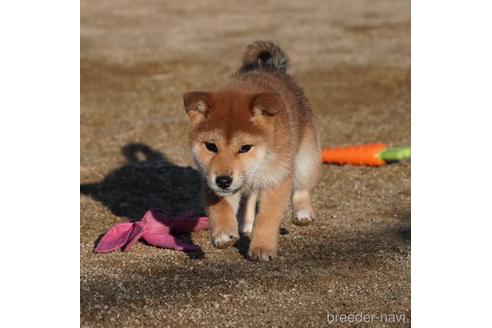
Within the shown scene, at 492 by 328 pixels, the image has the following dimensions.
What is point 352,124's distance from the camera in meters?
12.7

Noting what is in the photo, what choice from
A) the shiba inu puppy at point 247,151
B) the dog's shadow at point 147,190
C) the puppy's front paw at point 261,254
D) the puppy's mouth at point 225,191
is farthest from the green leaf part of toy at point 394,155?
the puppy's mouth at point 225,191

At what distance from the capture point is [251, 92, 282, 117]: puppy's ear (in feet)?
19.9

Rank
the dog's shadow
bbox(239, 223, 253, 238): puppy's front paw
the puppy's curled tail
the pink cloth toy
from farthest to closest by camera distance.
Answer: the dog's shadow → the puppy's curled tail → bbox(239, 223, 253, 238): puppy's front paw → the pink cloth toy

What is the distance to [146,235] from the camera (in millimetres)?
6812

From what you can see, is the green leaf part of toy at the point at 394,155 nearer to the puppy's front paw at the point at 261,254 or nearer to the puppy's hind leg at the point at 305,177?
the puppy's hind leg at the point at 305,177

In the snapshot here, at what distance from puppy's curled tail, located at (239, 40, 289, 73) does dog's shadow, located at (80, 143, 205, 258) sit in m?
1.48

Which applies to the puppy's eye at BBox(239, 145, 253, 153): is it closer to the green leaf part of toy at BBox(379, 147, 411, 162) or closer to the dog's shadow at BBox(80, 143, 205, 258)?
the dog's shadow at BBox(80, 143, 205, 258)

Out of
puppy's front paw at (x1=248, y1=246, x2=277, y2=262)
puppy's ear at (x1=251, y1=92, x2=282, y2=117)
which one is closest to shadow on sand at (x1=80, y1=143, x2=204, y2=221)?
puppy's front paw at (x1=248, y1=246, x2=277, y2=262)

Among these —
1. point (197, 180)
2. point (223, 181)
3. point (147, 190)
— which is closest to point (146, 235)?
point (223, 181)

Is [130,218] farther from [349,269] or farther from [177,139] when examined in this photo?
[177,139]

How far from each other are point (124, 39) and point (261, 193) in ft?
48.2

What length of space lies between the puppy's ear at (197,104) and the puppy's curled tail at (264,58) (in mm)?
1677

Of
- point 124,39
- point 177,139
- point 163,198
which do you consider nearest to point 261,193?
point 163,198

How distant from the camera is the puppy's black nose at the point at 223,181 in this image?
228 inches
